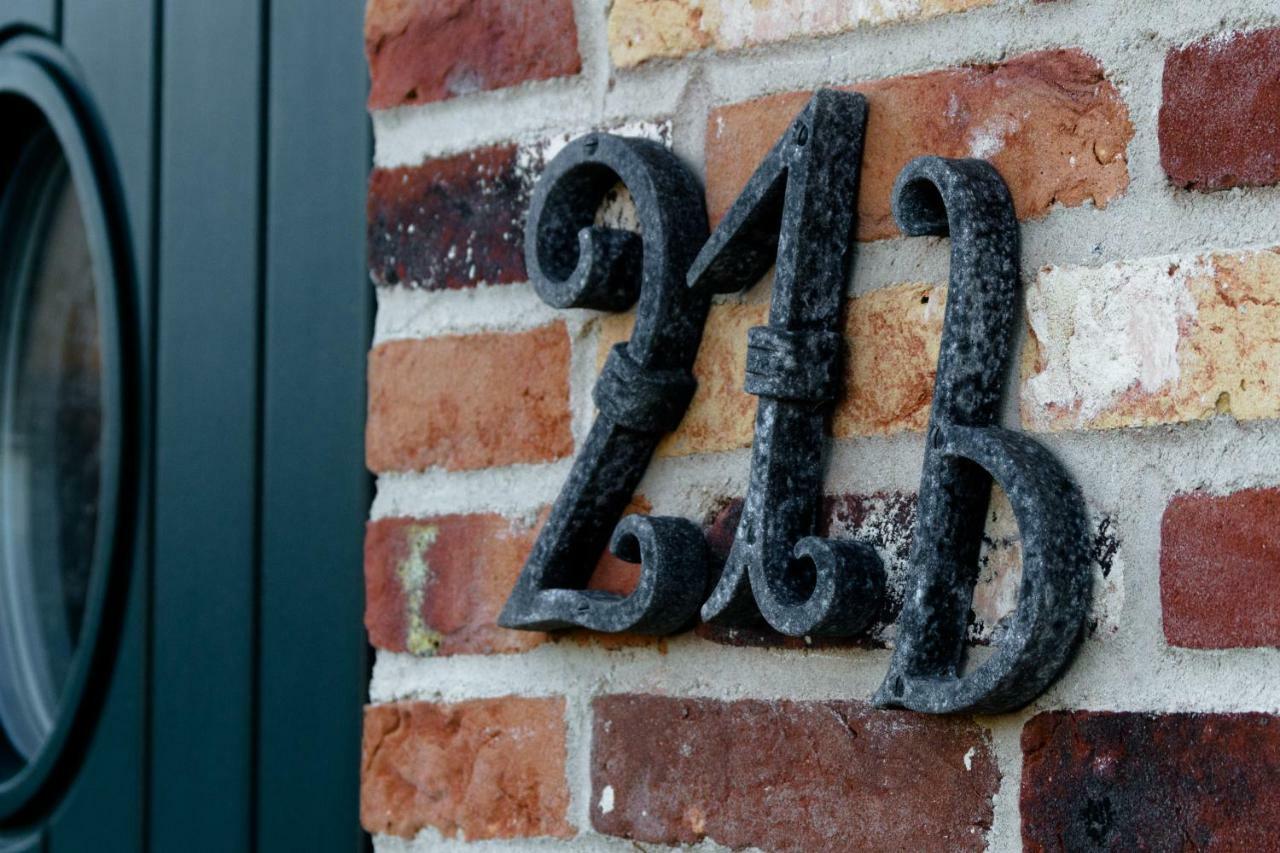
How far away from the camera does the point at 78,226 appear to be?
125cm

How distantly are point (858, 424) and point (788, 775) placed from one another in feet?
0.52

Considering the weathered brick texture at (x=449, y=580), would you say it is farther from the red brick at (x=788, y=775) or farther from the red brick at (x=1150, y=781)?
the red brick at (x=1150, y=781)

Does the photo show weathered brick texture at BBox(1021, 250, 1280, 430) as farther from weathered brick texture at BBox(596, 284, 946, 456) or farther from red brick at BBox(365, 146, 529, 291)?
red brick at BBox(365, 146, 529, 291)

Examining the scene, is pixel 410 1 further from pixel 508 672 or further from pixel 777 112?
pixel 508 672

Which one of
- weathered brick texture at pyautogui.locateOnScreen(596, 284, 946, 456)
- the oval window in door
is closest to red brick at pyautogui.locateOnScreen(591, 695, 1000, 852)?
weathered brick texture at pyautogui.locateOnScreen(596, 284, 946, 456)

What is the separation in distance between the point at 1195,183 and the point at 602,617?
1.06 feet

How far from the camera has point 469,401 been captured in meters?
0.83

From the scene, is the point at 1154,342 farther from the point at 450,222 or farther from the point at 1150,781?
the point at 450,222

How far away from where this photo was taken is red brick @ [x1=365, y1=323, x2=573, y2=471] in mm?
793

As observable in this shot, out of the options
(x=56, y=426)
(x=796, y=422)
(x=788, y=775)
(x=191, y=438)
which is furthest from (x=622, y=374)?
(x=56, y=426)

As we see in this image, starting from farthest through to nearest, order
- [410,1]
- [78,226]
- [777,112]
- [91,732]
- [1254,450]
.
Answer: [78,226]
[91,732]
[410,1]
[777,112]
[1254,450]

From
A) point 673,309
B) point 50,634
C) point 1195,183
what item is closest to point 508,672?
point 673,309

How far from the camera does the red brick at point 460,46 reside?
0.80 m

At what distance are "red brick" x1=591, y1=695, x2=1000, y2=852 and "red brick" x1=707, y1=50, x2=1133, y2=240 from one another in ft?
0.72
